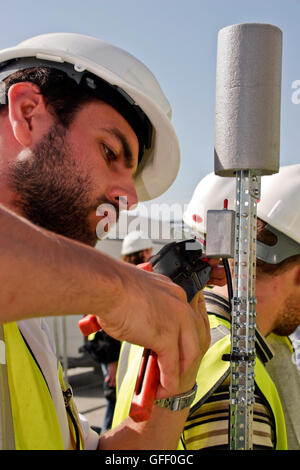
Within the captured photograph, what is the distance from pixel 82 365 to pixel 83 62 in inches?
386

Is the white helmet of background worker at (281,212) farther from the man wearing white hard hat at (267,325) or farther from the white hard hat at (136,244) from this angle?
the white hard hat at (136,244)

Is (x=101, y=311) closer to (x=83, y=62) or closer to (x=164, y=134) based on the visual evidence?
(x=83, y=62)

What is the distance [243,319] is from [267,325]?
1.33 m

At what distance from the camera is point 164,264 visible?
1.54 metres

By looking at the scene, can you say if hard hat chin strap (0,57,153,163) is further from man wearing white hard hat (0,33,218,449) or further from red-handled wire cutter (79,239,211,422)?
red-handled wire cutter (79,239,211,422)

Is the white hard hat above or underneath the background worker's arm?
above

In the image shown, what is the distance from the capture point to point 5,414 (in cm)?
126

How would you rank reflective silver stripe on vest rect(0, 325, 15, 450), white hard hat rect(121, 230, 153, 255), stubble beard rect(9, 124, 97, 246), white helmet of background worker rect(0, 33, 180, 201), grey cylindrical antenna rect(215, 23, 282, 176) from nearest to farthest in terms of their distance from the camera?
reflective silver stripe on vest rect(0, 325, 15, 450) < grey cylindrical antenna rect(215, 23, 282, 176) < stubble beard rect(9, 124, 97, 246) < white helmet of background worker rect(0, 33, 180, 201) < white hard hat rect(121, 230, 153, 255)

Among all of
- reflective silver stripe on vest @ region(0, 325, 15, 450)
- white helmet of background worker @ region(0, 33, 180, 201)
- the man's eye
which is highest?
white helmet of background worker @ region(0, 33, 180, 201)

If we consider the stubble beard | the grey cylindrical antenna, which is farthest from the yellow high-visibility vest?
the grey cylindrical antenna

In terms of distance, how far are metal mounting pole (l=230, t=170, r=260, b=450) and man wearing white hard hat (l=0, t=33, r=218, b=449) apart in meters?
0.12

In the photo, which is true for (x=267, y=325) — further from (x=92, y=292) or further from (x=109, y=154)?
(x=92, y=292)

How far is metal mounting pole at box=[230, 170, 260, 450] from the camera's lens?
1.37m

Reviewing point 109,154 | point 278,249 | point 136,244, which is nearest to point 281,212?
point 278,249
